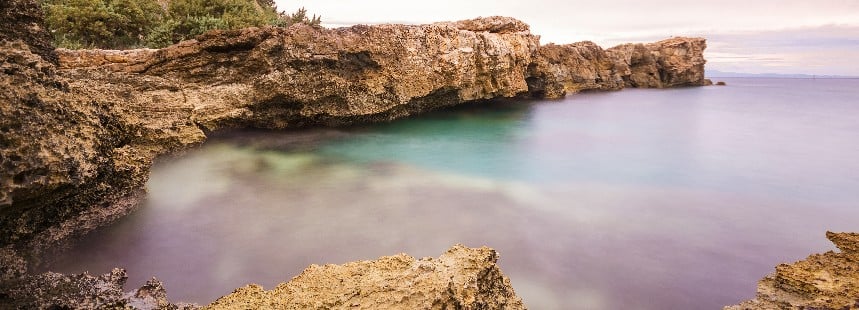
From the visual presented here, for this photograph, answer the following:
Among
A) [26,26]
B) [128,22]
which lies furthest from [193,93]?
[128,22]

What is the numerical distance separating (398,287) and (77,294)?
265cm

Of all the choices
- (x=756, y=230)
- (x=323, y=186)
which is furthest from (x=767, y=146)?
(x=323, y=186)

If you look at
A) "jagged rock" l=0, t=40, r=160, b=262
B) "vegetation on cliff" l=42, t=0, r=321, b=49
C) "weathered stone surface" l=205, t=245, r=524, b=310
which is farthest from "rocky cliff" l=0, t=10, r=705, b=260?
"vegetation on cliff" l=42, t=0, r=321, b=49

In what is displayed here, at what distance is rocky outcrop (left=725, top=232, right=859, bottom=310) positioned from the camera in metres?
3.36

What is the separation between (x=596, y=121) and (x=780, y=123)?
791cm

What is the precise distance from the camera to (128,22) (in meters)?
13.1

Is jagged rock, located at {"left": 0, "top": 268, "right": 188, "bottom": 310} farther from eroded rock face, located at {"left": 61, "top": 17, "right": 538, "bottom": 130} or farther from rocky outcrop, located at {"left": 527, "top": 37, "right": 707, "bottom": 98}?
rocky outcrop, located at {"left": 527, "top": 37, "right": 707, "bottom": 98}

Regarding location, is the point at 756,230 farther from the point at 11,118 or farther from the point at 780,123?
the point at 780,123

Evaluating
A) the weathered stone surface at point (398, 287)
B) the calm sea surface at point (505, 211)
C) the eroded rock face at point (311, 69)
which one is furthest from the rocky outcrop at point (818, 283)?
the eroded rock face at point (311, 69)

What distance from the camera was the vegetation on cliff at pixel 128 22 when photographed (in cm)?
1198

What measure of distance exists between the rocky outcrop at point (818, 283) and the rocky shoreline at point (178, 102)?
2.18 m

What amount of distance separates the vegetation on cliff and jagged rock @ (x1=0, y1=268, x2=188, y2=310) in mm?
8924

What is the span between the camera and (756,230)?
21.4ft

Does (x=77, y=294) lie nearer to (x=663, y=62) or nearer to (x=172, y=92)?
(x=172, y=92)
